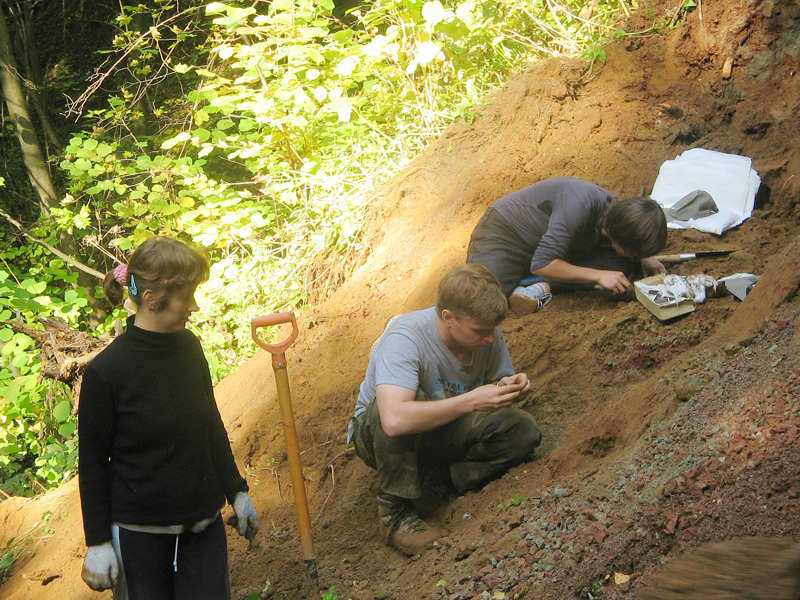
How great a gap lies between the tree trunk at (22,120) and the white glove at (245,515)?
21.2ft

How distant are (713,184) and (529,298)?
5.93 ft

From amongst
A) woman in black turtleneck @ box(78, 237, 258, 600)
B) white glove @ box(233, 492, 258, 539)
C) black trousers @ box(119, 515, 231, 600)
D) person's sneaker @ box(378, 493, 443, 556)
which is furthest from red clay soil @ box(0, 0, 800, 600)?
woman in black turtleneck @ box(78, 237, 258, 600)

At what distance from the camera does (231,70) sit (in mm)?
8969

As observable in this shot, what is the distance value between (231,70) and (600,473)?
781cm

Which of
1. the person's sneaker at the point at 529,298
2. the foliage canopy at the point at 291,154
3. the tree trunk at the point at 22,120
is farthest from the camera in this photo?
the tree trunk at the point at 22,120

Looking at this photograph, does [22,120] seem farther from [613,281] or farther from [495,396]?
[495,396]

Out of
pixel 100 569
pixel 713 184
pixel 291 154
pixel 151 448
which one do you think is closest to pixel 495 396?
pixel 151 448

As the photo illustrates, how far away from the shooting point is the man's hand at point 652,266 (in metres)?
4.51

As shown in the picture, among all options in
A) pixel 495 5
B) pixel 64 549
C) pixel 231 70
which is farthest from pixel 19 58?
pixel 64 549

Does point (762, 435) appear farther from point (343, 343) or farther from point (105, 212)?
point (105, 212)

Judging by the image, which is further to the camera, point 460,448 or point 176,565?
point 460,448

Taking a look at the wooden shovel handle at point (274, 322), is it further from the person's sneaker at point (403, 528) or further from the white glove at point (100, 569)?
the white glove at point (100, 569)

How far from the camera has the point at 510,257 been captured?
4613 millimetres

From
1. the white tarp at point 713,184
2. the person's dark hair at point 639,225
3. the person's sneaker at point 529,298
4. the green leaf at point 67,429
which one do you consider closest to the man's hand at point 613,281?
the person's dark hair at point 639,225
